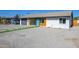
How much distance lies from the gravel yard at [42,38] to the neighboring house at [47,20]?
202 mm

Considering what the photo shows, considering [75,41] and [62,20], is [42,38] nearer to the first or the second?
[62,20]

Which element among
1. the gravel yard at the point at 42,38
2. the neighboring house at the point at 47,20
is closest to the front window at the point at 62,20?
the neighboring house at the point at 47,20

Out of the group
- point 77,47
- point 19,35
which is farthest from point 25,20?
point 77,47

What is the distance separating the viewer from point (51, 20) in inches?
255

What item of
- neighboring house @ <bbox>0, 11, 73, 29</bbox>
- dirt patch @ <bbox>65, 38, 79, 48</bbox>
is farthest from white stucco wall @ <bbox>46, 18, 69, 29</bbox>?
dirt patch @ <bbox>65, 38, 79, 48</bbox>

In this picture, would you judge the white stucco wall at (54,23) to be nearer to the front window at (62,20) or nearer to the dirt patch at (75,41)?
the front window at (62,20)

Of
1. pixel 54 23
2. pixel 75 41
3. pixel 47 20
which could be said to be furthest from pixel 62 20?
pixel 75 41

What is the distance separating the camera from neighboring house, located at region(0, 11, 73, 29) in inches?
249

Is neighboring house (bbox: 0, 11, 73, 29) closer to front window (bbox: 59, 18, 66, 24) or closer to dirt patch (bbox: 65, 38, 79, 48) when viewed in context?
front window (bbox: 59, 18, 66, 24)

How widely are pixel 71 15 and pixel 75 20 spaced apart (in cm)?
25

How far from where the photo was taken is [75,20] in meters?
6.31
